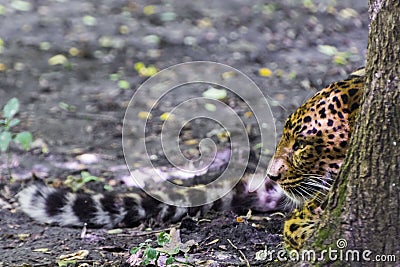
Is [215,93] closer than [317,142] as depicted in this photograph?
No

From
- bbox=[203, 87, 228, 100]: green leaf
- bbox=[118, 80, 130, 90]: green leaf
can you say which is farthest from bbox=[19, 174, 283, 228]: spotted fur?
bbox=[118, 80, 130, 90]: green leaf

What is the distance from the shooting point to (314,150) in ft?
12.9

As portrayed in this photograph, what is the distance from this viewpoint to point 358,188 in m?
3.42

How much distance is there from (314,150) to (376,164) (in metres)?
0.58

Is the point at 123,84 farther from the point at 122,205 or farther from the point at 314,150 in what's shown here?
the point at 314,150

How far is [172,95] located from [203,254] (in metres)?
3.62

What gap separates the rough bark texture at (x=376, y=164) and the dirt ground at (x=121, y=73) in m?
0.96

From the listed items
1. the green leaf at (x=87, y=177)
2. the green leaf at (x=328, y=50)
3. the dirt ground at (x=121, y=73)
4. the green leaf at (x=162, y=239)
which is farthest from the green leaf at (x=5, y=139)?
the green leaf at (x=328, y=50)

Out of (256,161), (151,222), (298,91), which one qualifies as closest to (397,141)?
(151,222)

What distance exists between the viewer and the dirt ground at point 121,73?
197 inches

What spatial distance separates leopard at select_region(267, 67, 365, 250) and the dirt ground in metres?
0.46

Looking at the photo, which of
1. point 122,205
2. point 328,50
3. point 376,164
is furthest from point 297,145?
point 328,50

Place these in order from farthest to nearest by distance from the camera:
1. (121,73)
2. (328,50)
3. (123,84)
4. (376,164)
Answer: (328,50) < (121,73) < (123,84) < (376,164)

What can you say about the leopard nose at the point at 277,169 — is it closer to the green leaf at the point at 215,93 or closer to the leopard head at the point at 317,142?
the leopard head at the point at 317,142
